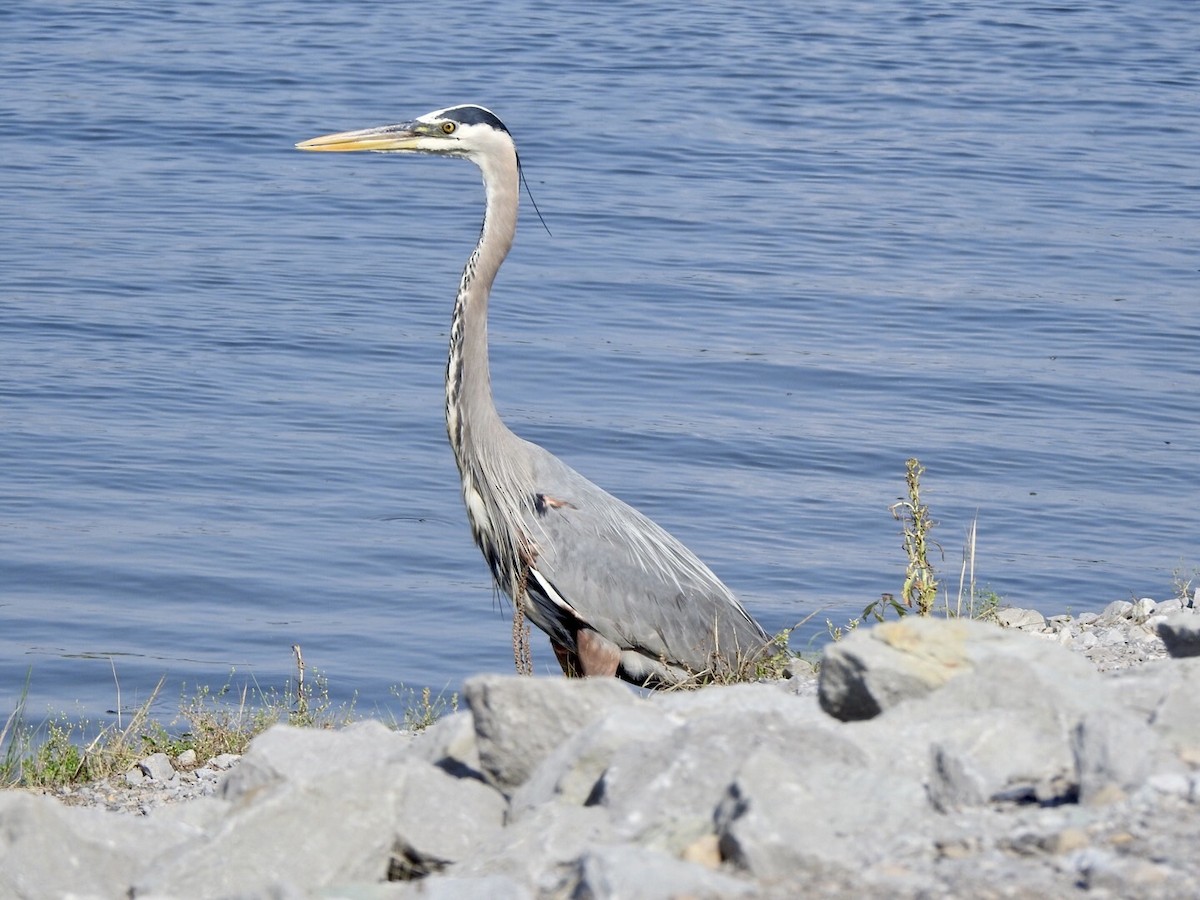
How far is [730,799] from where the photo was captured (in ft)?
10.1

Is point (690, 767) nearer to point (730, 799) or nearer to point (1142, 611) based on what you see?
point (730, 799)

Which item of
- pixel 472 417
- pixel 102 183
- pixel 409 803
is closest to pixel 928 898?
pixel 409 803

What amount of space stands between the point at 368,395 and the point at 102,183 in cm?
512

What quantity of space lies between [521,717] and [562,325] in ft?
27.7

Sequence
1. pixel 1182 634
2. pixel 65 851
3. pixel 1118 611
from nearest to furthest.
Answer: pixel 65 851, pixel 1182 634, pixel 1118 611

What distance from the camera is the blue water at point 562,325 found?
8.50 m

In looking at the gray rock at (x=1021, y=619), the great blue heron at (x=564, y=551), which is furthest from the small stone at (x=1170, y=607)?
the great blue heron at (x=564, y=551)

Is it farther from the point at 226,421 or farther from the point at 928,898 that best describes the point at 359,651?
the point at 928,898

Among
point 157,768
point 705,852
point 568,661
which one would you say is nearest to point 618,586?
point 568,661

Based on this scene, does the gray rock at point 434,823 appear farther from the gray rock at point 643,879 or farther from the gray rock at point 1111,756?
the gray rock at point 1111,756

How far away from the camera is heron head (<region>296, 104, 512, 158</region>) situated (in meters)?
6.90

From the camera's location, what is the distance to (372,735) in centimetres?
441

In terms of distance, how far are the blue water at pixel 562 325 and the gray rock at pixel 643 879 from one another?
14.1 ft

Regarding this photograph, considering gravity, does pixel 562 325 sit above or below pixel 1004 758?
below
